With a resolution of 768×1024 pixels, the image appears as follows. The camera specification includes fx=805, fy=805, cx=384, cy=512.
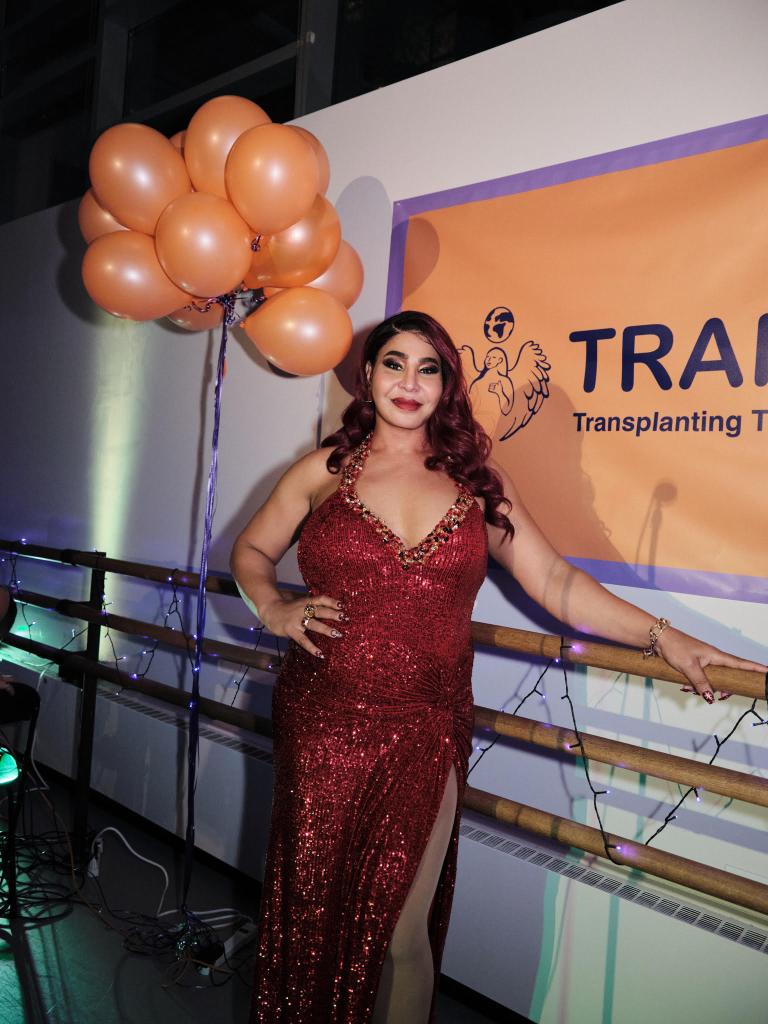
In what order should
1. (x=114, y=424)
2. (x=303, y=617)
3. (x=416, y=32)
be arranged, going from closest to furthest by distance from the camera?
(x=303, y=617) < (x=416, y=32) < (x=114, y=424)

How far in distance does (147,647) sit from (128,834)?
0.83 meters

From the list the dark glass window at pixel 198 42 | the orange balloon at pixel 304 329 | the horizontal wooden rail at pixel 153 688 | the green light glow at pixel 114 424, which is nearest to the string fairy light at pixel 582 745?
the horizontal wooden rail at pixel 153 688

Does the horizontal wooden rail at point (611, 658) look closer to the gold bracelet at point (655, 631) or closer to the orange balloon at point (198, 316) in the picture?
the gold bracelet at point (655, 631)

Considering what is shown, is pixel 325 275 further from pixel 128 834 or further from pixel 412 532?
pixel 128 834

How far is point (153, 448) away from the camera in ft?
12.4

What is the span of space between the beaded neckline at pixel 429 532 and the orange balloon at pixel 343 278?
859 millimetres

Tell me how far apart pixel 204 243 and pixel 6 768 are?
2.04m

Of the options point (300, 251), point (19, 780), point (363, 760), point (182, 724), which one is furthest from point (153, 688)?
point (300, 251)

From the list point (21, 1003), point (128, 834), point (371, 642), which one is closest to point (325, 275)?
point (371, 642)

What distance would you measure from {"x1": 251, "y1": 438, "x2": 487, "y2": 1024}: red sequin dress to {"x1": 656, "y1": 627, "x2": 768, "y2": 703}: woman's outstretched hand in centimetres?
43

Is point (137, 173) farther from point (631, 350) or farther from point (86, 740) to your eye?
point (86, 740)

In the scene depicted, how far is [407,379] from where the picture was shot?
185 cm

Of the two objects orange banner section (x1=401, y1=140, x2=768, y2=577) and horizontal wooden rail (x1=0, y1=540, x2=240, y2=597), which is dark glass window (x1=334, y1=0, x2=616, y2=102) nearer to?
orange banner section (x1=401, y1=140, x2=768, y2=577)

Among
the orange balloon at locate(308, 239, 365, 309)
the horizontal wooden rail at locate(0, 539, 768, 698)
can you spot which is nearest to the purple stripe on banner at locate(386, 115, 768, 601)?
the horizontal wooden rail at locate(0, 539, 768, 698)
